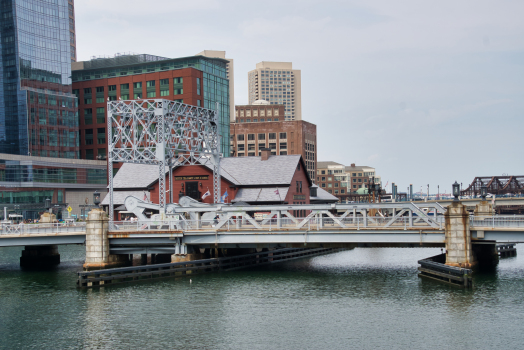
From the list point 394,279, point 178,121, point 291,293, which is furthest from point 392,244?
point 178,121

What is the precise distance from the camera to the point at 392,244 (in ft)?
168

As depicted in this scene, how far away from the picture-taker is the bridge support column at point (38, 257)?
215ft

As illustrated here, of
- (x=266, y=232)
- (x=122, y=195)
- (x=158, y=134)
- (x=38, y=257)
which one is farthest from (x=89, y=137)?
(x=266, y=232)

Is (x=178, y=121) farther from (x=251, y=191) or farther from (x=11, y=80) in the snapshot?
(x=11, y=80)

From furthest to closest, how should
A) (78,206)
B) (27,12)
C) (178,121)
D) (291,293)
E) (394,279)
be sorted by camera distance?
(27,12) < (78,206) < (178,121) < (394,279) < (291,293)

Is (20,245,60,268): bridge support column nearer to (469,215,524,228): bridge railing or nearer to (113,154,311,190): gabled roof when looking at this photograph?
(113,154,311,190): gabled roof

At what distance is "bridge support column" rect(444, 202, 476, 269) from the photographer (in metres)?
46.8

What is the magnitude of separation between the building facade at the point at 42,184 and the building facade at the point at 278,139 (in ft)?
217

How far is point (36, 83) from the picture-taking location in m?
137

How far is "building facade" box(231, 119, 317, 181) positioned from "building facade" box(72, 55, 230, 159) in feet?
102

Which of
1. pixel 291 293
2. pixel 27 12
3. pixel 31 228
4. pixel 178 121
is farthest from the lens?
pixel 27 12

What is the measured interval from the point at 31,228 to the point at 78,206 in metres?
72.5

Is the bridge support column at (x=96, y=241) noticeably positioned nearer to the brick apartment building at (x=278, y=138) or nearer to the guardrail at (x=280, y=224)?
the guardrail at (x=280, y=224)

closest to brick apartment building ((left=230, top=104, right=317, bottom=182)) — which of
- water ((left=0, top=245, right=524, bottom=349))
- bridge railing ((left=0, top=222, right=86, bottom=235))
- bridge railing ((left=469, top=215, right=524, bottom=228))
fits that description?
bridge railing ((left=0, top=222, right=86, bottom=235))
